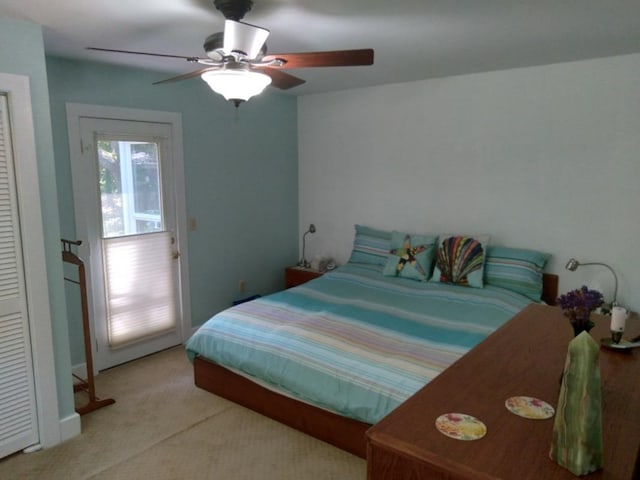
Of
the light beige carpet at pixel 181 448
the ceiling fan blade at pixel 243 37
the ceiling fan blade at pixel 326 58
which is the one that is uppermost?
the ceiling fan blade at pixel 243 37

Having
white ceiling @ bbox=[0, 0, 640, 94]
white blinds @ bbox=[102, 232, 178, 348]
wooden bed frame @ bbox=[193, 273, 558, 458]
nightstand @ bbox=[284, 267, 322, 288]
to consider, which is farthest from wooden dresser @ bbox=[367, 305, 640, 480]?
nightstand @ bbox=[284, 267, 322, 288]

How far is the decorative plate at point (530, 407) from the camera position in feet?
3.77

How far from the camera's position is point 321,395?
235 cm

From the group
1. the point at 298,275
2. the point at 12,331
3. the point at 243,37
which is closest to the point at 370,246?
the point at 298,275

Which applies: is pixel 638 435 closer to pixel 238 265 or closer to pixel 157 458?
pixel 157 458

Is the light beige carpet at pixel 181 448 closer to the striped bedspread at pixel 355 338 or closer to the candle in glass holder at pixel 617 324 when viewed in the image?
the striped bedspread at pixel 355 338

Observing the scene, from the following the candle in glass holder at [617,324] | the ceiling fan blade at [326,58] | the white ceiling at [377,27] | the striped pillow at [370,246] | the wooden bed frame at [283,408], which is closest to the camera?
the candle in glass holder at [617,324]

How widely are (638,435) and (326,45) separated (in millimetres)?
2412

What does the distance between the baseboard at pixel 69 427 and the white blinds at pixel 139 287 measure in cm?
90

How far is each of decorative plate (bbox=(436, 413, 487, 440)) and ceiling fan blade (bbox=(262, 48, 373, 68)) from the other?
145 cm

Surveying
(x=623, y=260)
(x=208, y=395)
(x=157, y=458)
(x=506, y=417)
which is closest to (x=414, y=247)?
(x=623, y=260)

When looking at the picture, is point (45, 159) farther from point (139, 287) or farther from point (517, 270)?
point (517, 270)

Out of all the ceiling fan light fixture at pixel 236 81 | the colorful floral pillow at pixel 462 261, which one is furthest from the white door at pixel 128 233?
the colorful floral pillow at pixel 462 261

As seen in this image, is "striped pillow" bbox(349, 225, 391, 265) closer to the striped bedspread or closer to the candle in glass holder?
the striped bedspread
